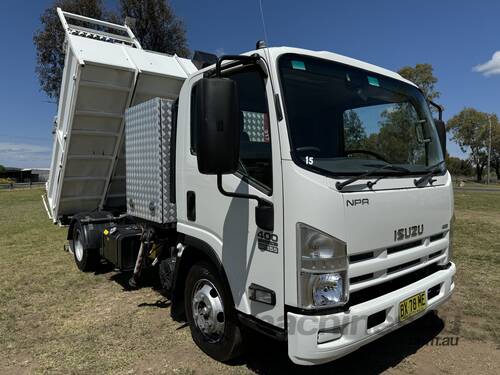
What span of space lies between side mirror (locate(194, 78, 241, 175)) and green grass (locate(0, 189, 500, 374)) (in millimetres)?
1884

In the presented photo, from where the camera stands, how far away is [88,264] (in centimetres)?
632

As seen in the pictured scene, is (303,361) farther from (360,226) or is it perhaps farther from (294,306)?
(360,226)

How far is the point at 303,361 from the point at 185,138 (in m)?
2.11

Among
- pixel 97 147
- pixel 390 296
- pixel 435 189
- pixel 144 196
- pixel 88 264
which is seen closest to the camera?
pixel 390 296

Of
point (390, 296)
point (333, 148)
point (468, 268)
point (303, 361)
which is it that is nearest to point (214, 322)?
point (303, 361)

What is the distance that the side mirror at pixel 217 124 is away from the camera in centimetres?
243

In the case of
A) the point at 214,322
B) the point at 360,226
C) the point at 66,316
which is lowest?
the point at 66,316

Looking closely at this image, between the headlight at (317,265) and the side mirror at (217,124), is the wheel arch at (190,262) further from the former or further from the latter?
the side mirror at (217,124)

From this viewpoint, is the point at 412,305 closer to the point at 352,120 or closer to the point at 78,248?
the point at 352,120

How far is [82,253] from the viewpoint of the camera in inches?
248

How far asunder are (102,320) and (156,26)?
73.9ft

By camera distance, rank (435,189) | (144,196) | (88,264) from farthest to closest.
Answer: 1. (88,264)
2. (144,196)
3. (435,189)

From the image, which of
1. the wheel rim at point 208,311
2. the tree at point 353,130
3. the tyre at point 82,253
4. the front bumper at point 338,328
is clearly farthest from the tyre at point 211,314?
the tyre at point 82,253

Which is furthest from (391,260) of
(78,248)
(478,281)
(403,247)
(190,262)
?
(78,248)
